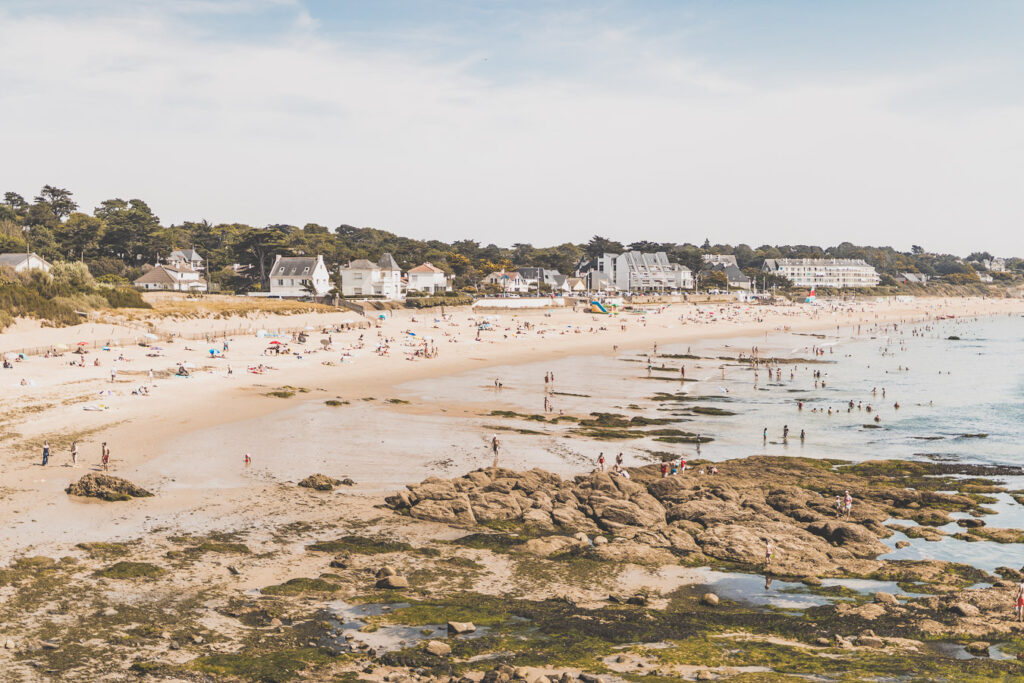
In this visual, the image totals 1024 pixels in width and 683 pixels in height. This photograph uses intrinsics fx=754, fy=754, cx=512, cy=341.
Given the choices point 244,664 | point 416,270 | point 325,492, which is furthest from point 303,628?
point 416,270

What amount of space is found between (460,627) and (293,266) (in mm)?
88050

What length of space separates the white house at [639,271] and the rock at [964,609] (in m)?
152

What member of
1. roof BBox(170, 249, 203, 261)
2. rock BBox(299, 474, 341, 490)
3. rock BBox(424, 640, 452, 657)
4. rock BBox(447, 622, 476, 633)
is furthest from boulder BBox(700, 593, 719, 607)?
roof BBox(170, 249, 203, 261)

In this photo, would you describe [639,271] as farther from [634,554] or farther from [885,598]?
[885,598]

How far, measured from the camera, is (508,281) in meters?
138

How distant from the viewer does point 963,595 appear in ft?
59.1

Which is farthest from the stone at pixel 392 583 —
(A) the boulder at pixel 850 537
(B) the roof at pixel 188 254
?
(B) the roof at pixel 188 254

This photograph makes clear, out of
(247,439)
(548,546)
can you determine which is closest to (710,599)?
(548,546)

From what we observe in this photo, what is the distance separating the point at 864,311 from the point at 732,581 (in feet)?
503

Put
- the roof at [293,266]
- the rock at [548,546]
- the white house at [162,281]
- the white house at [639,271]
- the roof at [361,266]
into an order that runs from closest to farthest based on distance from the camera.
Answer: the rock at [548,546] → the white house at [162,281] → the roof at [293,266] → the roof at [361,266] → the white house at [639,271]

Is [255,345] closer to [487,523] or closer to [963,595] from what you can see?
[487,523]

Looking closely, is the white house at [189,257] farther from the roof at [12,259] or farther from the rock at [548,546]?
the rock at [548,546]

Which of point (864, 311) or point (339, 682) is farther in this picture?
point (864, 311)

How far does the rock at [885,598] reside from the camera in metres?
17.8
